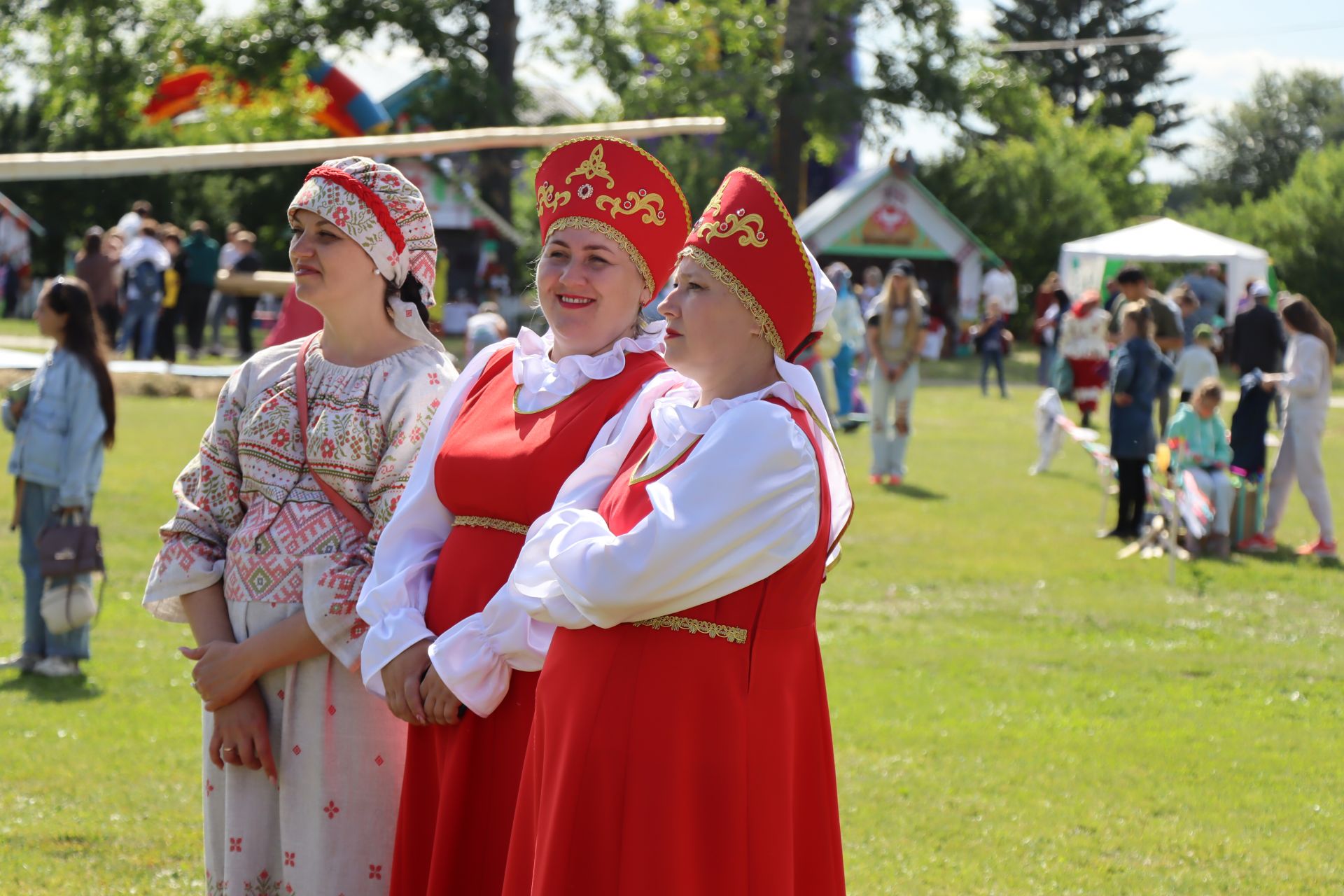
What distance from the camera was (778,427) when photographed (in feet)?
A: 8.63

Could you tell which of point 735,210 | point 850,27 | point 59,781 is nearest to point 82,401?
point 59,781

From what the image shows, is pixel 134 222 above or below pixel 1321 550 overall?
above

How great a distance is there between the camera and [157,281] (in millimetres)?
21062

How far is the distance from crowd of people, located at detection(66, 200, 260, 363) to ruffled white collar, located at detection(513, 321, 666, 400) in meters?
18.2

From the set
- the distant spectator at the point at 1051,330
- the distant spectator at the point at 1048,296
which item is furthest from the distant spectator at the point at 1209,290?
the distant spectator at the point at 1051,330

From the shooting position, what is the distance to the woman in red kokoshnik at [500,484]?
3080mm

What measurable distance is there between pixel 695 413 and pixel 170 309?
19.9 m

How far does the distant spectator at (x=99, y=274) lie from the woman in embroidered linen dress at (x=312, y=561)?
56.2ft

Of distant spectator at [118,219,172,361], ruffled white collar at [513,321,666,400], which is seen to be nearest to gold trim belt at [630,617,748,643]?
ruffled white collar at [513,321,666,400]

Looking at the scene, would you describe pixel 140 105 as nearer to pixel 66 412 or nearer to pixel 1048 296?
pixel 1048 296

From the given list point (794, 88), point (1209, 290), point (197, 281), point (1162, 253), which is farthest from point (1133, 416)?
point (794, 88)

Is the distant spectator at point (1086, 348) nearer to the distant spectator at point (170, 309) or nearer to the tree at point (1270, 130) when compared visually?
the distant spectator at point (170, 309)

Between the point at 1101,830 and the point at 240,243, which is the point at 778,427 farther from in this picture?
the point at 240,243

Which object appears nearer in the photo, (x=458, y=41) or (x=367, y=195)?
(x=367, y=195)
